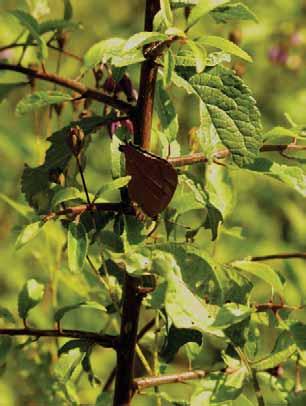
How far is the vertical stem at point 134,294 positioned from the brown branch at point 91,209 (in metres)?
0.06

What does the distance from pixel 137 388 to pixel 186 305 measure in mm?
191

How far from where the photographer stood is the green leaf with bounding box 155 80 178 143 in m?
0.90

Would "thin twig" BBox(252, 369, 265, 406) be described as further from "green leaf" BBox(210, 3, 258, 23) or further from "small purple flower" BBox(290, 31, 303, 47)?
"small purple flower" BBox(290, 31, 303, 47)

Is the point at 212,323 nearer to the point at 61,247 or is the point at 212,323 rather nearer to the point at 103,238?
the point at 103,238

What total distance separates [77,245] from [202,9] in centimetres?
24

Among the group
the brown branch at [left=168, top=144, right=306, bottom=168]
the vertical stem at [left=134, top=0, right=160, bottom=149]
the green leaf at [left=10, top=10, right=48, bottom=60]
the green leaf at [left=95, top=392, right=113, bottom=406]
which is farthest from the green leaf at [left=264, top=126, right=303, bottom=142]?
the green leaf at [left=95, top=392, right=113, bottom=406]

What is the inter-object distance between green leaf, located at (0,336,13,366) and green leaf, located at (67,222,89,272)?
19 cm

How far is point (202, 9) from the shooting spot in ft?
2.69

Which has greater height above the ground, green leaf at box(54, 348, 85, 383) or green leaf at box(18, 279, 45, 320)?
green leaf at box(18, 279, 45, 320)

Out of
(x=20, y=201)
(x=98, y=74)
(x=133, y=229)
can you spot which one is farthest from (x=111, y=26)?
(x=133, y=229)

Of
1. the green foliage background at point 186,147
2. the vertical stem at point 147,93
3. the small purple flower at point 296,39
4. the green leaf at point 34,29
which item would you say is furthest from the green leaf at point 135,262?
the small purple flower at point 296,39

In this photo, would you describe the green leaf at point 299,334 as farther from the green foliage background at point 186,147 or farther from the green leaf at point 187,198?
the green foliage background at point 186,147

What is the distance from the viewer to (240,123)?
0.84 m

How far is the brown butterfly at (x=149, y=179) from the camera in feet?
2.75
